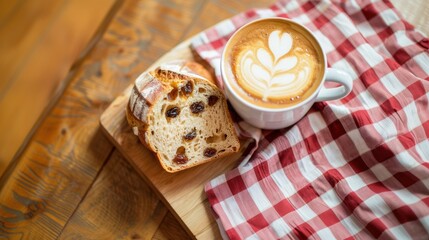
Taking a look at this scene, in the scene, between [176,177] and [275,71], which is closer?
[275,71]

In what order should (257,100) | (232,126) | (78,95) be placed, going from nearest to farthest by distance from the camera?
(257,100)
(232,126)
(78,95)

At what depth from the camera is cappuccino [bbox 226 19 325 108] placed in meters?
1.11

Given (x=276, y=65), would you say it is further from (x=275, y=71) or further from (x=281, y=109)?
(x=281, y=109)

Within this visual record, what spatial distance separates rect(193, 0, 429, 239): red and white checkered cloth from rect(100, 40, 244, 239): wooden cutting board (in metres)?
0.04

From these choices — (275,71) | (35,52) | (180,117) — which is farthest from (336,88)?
(35,52)

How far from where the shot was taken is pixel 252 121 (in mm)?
1188

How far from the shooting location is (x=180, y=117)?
1.19 m

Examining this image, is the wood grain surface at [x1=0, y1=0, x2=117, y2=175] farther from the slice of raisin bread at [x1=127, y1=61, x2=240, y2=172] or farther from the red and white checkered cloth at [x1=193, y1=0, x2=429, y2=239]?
the red and white checkered cloth at [x1=193, y1=0, x2=429, y2=239]

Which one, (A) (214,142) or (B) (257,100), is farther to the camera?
(A) (214,142)

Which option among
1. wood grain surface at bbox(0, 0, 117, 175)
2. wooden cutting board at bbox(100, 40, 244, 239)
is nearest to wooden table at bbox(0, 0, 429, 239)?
wood grain surface at bbox(0, 0, 117, 175)

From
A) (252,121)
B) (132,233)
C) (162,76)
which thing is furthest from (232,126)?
(132,233)

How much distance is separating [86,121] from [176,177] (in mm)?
390

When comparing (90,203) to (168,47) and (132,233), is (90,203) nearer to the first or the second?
(132,233)

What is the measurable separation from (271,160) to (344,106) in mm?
245
